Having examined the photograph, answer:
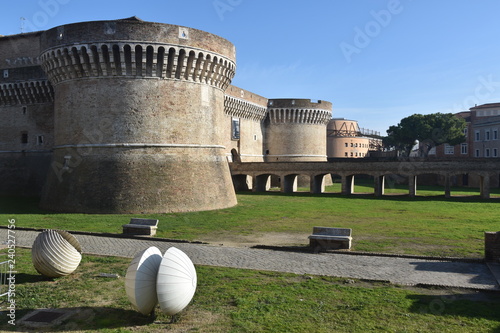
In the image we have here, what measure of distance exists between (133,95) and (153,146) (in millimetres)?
3114

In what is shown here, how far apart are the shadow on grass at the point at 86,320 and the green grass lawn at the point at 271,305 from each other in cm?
2

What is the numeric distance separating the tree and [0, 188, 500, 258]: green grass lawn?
122 feet

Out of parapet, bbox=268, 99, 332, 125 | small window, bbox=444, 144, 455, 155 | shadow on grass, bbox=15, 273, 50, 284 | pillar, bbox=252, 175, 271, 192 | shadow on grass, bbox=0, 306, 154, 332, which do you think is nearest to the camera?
shadow on grass, bbox=0, 306, 154, 332

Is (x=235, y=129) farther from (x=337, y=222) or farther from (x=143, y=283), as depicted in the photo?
(x=143, y=283)

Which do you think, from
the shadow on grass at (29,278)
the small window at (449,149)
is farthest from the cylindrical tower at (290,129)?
the shadow on grass at (29,278)

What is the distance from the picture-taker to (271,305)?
9.08 metres

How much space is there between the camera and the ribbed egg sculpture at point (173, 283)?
7.95m

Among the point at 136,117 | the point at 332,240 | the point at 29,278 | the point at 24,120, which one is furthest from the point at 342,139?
the point at 29,278

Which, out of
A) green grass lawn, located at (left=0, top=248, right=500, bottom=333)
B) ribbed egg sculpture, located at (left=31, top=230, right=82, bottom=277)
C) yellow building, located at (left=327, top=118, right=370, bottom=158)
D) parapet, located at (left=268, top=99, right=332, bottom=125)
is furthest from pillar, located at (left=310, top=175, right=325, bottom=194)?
yellow building, located at (left=327, top=118, right=370, bottom=158)

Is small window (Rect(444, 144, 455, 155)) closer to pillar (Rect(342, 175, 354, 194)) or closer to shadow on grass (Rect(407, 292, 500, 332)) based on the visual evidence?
pillar (Rect(342, 175, 354, 194))

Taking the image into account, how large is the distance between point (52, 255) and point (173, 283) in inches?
170

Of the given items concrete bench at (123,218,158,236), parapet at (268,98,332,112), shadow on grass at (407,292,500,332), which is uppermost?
parapet at (268,98,332,112)

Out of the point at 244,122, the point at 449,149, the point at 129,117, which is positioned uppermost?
the point at 244,122

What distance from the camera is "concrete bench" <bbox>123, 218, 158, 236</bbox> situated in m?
17.1
